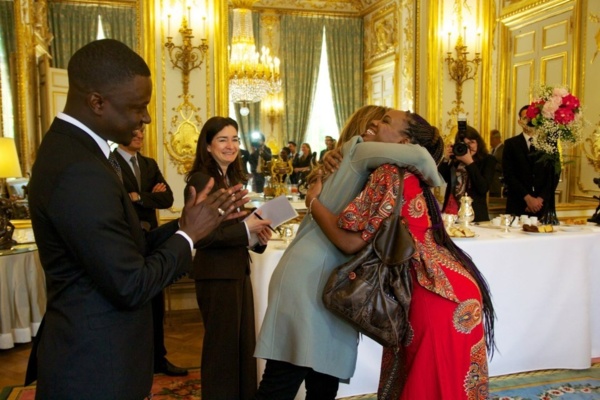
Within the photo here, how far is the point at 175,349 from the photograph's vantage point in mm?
3941

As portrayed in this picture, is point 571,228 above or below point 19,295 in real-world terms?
above

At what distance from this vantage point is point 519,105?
6.34 m

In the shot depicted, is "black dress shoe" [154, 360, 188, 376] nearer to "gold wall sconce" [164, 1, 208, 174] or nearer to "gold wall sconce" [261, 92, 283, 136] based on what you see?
"gold wall sconce" [164, 1, 208, 174]

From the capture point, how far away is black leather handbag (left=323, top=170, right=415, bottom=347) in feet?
5.53

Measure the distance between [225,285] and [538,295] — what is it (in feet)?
6.53

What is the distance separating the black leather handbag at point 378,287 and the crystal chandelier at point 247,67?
6016mm

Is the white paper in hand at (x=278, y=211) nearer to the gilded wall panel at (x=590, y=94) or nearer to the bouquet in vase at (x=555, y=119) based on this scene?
the bouquet in vase at (x=555, y=119)

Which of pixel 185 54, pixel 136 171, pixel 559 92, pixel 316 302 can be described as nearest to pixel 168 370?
pixel 136 171

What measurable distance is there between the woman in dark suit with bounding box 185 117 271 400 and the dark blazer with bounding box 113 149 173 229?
2.76ft

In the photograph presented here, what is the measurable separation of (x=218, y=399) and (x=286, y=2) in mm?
8151

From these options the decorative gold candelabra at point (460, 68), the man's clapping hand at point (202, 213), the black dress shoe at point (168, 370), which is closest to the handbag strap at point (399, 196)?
the man's clapping hand at point (202, 213)

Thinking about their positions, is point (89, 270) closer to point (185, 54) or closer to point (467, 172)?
point (467, 172)

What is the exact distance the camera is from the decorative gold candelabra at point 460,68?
5.88 m

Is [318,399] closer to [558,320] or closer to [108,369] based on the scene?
[108,369]
